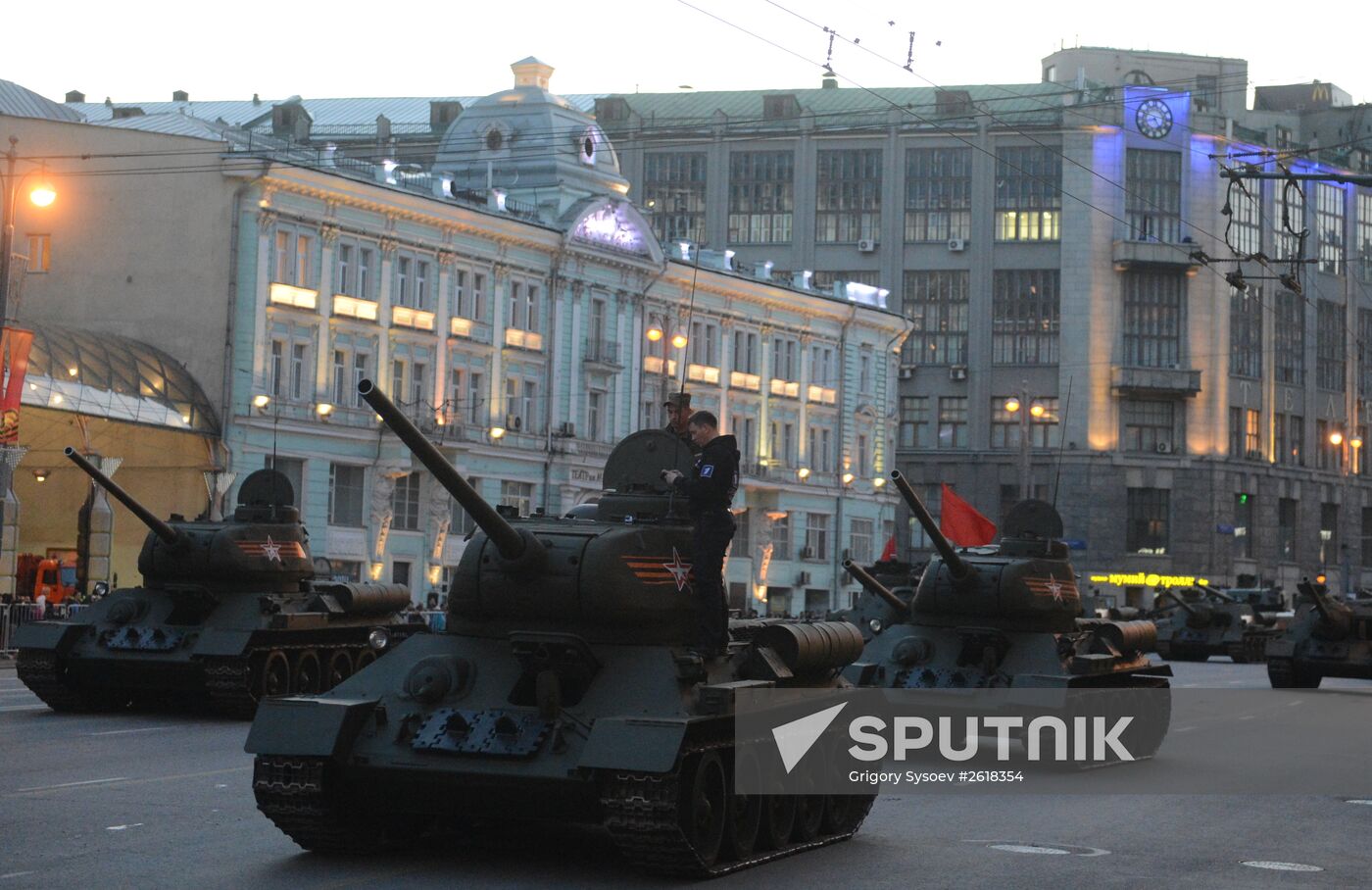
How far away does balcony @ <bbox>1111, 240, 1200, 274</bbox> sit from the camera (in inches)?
3629

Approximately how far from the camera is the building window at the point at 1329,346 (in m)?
102

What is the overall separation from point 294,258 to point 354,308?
2527 millimetres

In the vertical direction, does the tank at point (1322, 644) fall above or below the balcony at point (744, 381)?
below

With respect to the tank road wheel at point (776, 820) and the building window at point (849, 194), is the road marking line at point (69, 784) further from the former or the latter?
the building window at point (849, 194)

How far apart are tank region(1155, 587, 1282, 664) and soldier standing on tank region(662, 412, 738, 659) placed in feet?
127

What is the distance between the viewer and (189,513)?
49531 mm

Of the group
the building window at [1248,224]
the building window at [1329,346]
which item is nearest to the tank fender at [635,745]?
the building window at [1248,224]

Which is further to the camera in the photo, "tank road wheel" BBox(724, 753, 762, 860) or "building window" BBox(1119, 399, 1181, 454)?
"building window" BBox(1119, 399, 1181, 454)

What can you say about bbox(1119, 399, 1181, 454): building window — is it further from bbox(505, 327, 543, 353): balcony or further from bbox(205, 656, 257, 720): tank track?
bbox(205, 656, 257, 720): tank track

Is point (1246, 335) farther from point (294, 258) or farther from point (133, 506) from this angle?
point (133, 506)

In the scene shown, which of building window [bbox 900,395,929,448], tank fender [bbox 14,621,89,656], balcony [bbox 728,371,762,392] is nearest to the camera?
tank fender [bbox 14,621,89,656]

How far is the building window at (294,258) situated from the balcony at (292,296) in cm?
16

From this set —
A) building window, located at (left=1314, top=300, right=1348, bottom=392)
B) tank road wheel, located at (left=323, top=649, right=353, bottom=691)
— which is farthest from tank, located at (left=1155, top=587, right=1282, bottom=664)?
building window, located at (left=1314, top=300, right=1348, bottom=392)

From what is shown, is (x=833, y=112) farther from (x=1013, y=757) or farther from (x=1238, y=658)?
(x=1013, y=757)
